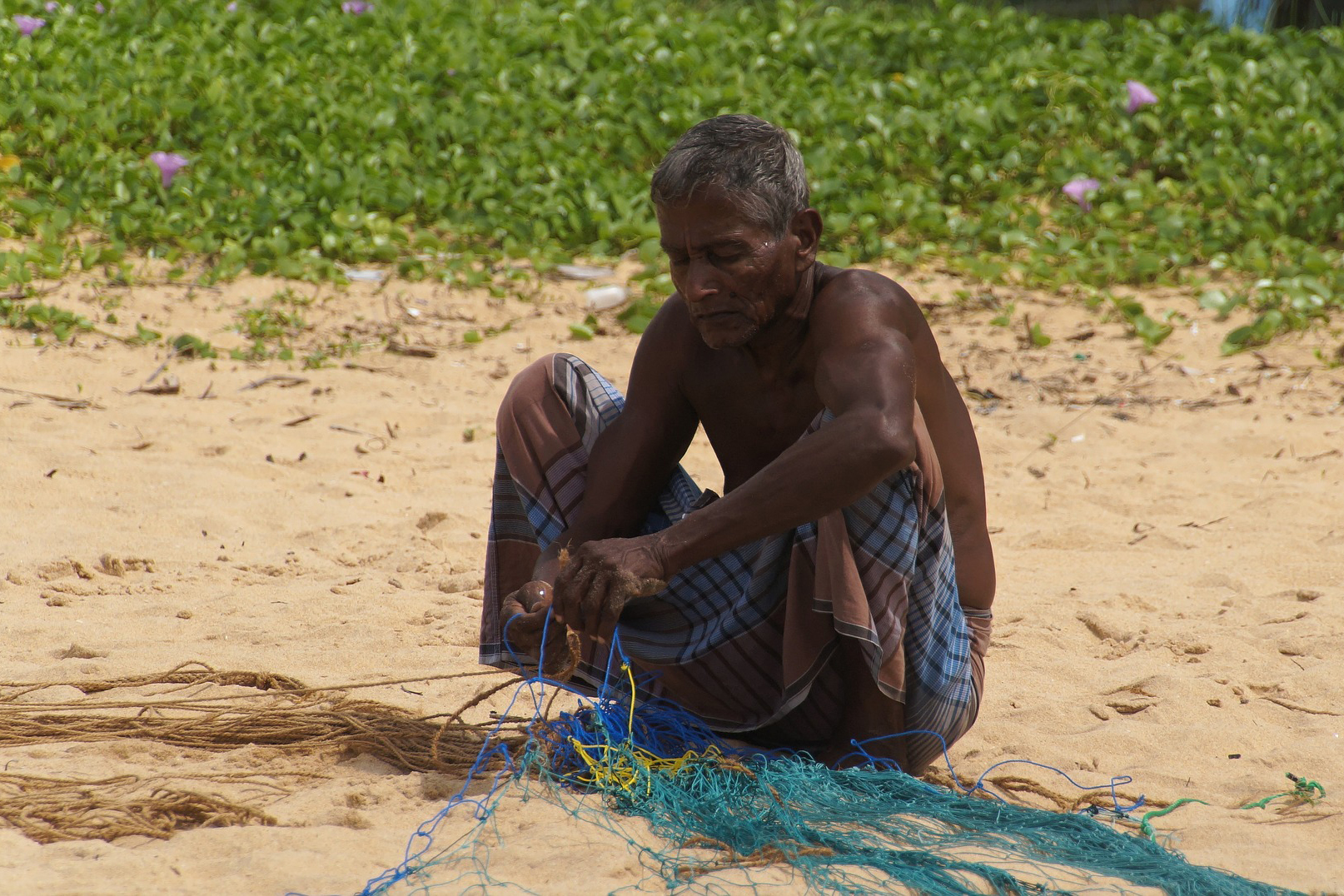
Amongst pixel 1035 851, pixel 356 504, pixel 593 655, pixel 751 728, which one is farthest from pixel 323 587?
pixel 1035 851

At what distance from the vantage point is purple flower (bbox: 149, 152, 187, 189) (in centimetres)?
631

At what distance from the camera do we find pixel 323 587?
143 inches

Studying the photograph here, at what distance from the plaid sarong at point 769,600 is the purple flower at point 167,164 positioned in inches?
170

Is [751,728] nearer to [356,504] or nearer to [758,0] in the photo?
[356,504]

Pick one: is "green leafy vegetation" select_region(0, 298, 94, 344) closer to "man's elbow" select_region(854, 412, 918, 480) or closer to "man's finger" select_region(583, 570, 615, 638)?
"man's finger" select_region(583, 570, 615, 638)

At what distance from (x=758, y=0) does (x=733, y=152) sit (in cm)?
700

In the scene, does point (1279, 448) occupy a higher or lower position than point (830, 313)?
lower

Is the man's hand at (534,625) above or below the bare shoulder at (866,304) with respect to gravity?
below

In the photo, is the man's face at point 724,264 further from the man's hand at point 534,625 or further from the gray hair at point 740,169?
the man's hand at point 534,625

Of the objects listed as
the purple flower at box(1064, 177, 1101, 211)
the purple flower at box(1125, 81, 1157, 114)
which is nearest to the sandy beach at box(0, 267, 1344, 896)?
the purple flower at box(1064, 177, 1101, 211)

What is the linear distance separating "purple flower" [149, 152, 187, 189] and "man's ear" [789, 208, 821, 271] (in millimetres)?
4654

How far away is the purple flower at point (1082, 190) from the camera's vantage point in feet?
21.6

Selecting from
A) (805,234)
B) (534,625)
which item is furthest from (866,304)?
(534,625)

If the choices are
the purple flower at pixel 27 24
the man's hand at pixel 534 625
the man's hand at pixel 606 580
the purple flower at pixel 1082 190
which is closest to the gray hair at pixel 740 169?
the man's hand at pixel 606 580
